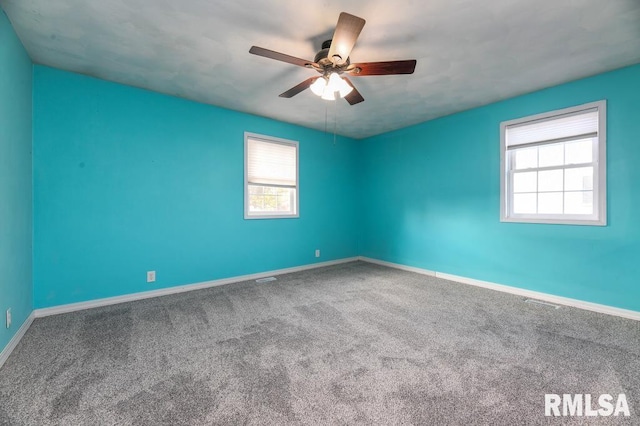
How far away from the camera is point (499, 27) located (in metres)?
2.16

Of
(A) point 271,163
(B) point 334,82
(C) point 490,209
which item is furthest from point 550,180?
(A) point 271,163

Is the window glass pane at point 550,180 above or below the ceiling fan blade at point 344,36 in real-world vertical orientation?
below

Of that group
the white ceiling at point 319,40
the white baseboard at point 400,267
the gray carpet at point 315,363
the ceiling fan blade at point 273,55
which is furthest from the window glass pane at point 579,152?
the ceiling fan blade at point 273,55

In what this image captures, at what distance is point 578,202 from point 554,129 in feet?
3.09

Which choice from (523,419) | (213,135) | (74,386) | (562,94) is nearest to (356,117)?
(213,135)

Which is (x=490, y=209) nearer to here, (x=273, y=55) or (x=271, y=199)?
(x=271, y=199)

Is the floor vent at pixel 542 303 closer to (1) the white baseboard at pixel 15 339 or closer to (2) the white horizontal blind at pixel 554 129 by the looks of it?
(2) the white horizontal blind at pixel 554 129

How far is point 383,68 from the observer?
2.16 m

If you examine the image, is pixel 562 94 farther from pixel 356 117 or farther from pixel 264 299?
pixel 264 299

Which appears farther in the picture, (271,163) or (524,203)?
(271,163)

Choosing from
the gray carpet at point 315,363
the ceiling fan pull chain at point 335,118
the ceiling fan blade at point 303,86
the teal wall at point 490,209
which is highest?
the ceiling fan pull chain at point 335,118

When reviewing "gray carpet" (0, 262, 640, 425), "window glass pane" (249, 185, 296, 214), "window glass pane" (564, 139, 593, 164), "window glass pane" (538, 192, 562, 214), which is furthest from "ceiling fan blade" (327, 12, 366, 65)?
"window glass pane" (538, 192, 562, 214)

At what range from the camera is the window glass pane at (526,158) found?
350 centimetres

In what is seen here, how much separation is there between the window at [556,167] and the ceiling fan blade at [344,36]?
2.85 m
